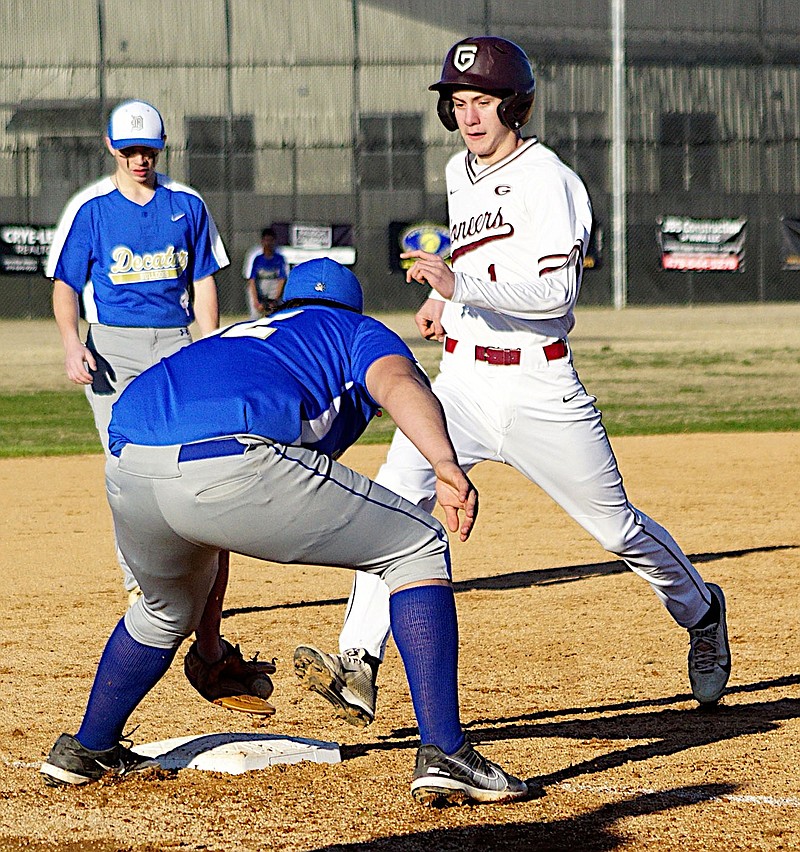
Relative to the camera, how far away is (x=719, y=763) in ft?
13.8

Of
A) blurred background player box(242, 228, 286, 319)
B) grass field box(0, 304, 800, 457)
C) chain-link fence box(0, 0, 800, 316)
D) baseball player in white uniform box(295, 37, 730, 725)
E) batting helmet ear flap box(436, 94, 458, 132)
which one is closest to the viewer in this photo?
baseball player in white uniform box(295, 37, 730, 725)

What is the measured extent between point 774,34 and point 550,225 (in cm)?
3488

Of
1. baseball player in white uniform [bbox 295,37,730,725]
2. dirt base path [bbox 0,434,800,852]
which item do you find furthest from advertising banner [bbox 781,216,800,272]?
baseball player in white uniform [bbox 295,37,730,725]

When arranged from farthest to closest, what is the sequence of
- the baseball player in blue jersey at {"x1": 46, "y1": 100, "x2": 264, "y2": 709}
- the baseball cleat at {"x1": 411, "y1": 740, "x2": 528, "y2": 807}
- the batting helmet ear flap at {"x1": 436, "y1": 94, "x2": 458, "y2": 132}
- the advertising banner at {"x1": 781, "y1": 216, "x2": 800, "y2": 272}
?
the advertising banner at {"x1": 781, "y1": 216, "x2": 800, "y2": 272} → the baseball player in blue jersey at {"x1": 46, "y1": 100, "x2": 264, "y2": 709} → the batting helmet ear flap at {"x1": 436, "y1": 94, "x2": 458, "y2": 132} → the baseball cleat at {"x1": 411, "y1": 740, "x2": 528, "y2": 807}

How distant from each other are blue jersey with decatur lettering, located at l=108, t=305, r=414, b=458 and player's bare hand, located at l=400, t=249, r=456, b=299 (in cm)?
53

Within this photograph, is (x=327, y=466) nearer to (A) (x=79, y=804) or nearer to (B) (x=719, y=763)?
(A) (x=79, y=804)

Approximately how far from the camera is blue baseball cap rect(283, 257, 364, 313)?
12.0 ft

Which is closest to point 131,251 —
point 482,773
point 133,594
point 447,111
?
point 133,594

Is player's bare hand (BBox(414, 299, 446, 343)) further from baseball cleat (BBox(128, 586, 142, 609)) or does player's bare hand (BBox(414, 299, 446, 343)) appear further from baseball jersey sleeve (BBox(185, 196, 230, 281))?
baseball cleat (BBox(128, 586, 142, 609))

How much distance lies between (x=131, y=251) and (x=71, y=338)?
1.46ft

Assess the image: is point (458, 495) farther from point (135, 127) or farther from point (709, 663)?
point (135, 127)

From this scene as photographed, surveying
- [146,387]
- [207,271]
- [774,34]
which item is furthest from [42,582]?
[774,34]

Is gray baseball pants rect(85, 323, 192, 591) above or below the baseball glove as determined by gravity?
above

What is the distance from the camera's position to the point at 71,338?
6113 mm
